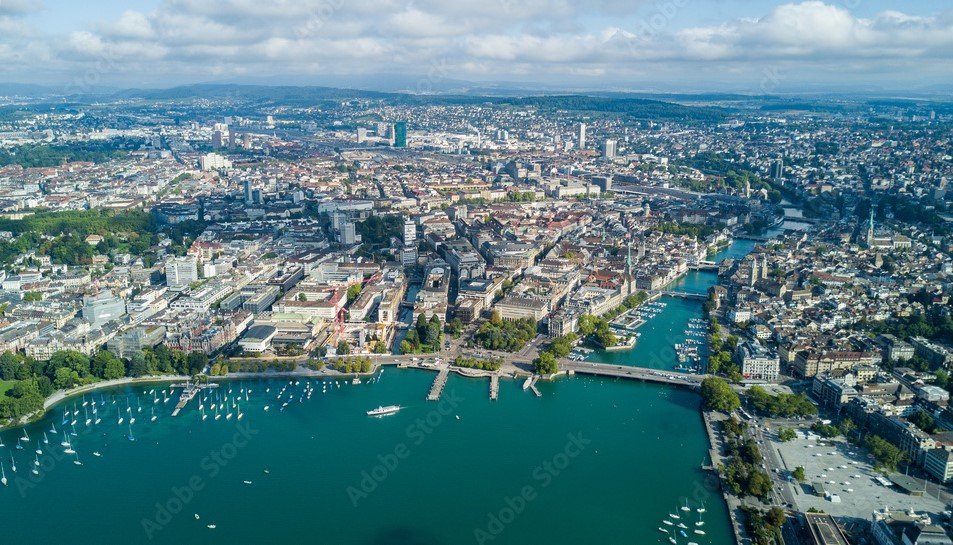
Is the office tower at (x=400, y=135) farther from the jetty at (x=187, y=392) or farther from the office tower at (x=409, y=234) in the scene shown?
the jetty at (x=187, y=392)

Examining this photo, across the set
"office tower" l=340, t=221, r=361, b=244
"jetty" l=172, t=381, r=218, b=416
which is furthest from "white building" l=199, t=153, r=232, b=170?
"jetty" l=172, t=381, r=218, b=416

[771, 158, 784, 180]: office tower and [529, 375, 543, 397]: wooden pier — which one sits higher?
[771, 158, 784, 180]: office tower

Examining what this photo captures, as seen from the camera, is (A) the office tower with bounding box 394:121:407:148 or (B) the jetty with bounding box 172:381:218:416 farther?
(A) the office tower with bounding box 394:121:407:148

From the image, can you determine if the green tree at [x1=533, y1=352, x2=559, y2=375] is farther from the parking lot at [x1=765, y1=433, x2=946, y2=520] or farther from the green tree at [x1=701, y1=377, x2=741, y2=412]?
the parking lot at [x1=765, y1=433, x2=946, y2=520]

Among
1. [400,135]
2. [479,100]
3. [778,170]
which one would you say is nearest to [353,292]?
[778,170]

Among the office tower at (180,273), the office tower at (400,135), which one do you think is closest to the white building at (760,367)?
the office tower at (180,273)

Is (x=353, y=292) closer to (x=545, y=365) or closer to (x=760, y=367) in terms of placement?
(x=545, y=365)

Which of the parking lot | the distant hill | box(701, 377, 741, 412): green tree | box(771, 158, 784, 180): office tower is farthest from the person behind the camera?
the distant hill
